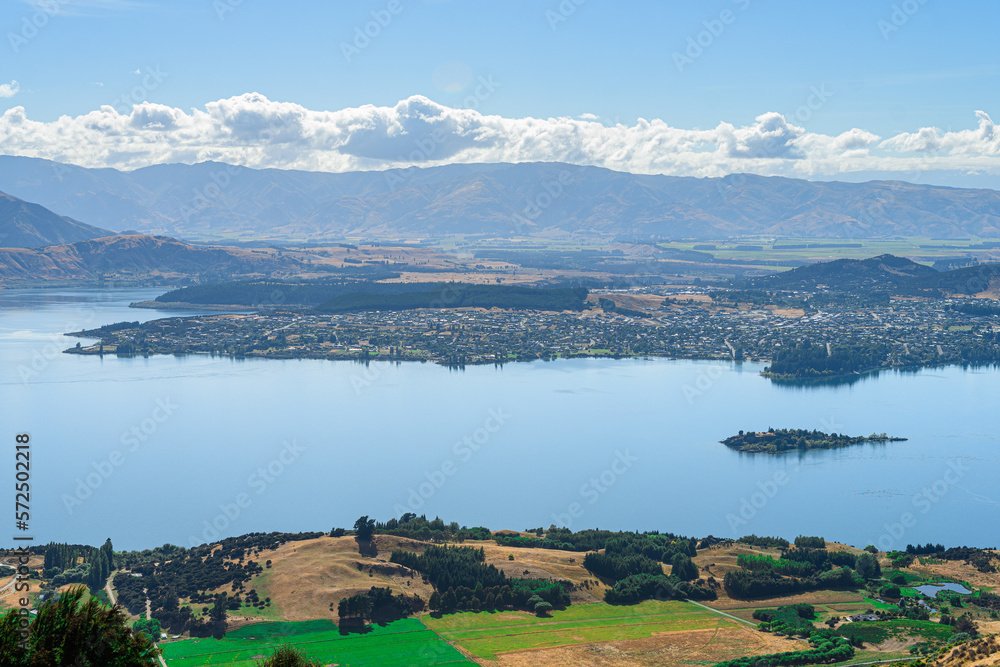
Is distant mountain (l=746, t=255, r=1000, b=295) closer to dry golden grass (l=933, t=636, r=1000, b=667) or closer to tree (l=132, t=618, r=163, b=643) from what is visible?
dry golden grass (l=933, t=636, r=1000, b=667)

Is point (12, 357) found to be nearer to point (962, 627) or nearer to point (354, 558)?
point (354, 558)

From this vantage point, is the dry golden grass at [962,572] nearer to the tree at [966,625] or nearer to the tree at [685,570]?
the tree at [966,625]

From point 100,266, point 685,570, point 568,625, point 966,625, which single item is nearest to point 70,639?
point 568,625

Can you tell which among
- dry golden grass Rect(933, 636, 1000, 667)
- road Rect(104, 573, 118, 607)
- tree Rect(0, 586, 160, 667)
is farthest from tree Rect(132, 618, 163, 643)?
dry golden grass Rect(933, 636, 1000, 667)

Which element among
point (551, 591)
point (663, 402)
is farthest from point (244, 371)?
point (551, 591)

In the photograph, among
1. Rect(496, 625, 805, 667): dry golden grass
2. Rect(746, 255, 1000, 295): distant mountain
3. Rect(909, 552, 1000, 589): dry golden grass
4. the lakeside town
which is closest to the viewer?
Rect(496, 625, 805, 667): dry golden grass

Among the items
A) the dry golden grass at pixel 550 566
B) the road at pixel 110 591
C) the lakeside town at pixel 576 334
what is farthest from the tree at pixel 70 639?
the lakeside town at pixel 576 334

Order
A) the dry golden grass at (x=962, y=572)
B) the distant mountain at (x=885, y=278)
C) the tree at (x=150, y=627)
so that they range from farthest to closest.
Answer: the distant mountain at (x=885, y=278)
the dry golden grass at (x=962, y=572)
the tree at (x=150, y=627)
